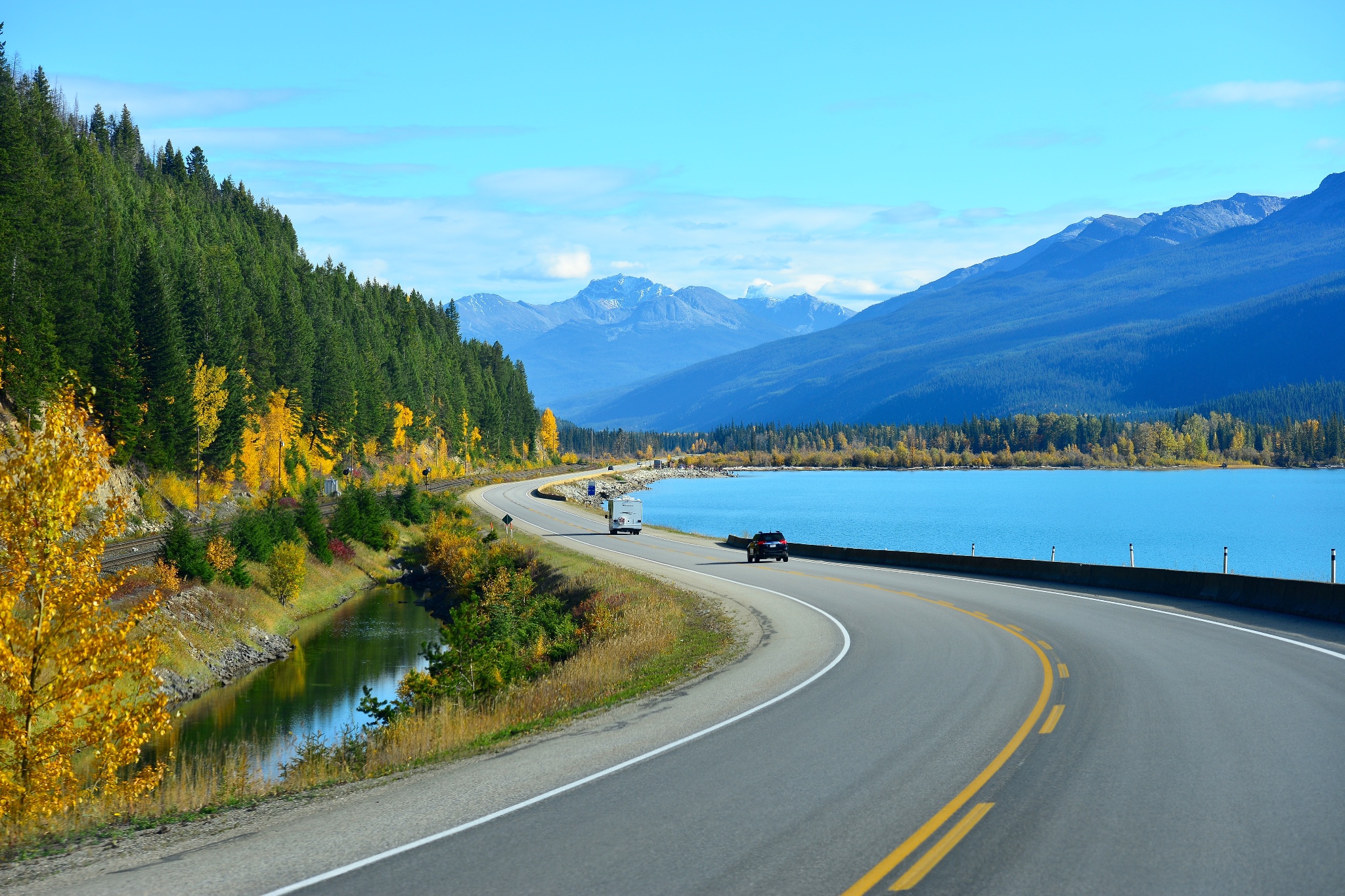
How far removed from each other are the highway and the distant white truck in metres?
49.5

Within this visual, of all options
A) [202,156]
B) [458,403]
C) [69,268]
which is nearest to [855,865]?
[69,268]

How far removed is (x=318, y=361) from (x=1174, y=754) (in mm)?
92483

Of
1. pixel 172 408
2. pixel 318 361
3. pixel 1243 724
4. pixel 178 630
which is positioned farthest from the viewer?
pixel 318 361

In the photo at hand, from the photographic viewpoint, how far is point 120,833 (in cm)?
927

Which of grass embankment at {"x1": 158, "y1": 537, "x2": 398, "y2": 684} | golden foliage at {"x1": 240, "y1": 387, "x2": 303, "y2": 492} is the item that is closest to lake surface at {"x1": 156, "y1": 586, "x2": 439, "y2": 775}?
grass embankment at {"x1": 158, "y1": 537, "x2": 398, "y2": 684}

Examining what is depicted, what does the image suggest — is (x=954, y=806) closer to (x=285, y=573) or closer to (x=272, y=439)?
(x=285, y=573)

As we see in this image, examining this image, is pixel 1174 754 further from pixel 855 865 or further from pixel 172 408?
pixel 172 408

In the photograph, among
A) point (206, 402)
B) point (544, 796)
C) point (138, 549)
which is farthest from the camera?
point (206, 402)

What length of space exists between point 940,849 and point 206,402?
64096 millimetres

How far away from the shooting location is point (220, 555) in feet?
142

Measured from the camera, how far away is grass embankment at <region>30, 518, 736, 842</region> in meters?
11.2

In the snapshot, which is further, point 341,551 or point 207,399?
point 207,399

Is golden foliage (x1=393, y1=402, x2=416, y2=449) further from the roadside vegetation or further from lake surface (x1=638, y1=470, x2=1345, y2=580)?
the roadside vegetation

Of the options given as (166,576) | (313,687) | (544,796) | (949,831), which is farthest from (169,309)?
(949,831)
